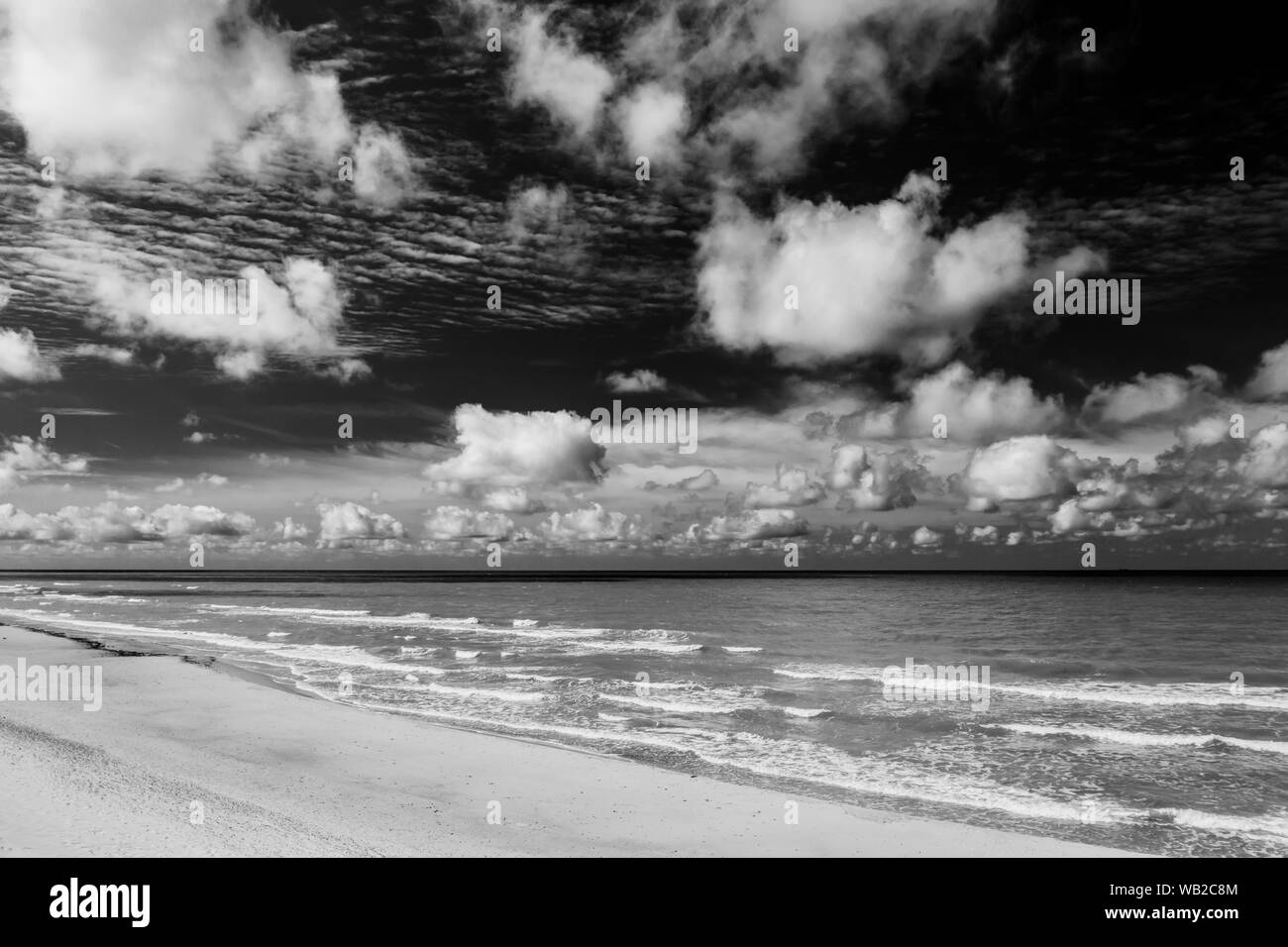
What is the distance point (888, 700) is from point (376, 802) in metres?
16.1

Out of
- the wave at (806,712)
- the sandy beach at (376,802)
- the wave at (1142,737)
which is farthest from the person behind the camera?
the wave at (806,712)

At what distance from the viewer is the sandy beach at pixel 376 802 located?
973cm

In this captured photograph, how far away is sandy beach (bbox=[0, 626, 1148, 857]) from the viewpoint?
9734 mm

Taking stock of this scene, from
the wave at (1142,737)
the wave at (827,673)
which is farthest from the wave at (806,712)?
the wave at (827,673)

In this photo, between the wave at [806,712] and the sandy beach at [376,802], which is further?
the wave at [806,712]

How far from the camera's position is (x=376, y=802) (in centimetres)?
1181

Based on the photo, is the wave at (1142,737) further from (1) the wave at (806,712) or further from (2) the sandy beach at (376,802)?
(2) the sandy beach at (376,802)

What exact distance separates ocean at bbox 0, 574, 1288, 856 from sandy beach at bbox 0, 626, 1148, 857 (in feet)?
5.60

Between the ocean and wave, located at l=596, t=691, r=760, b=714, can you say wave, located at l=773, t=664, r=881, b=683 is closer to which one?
the ocean

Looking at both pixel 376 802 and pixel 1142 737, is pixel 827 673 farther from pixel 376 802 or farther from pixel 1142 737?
pixel 376 802

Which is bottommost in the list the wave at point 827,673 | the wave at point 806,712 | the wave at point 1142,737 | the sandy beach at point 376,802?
the wave at point 827,673

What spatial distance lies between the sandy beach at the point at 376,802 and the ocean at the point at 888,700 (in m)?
1.71
